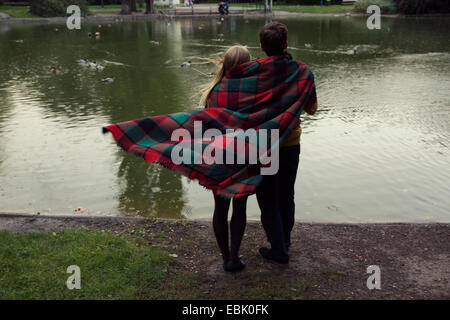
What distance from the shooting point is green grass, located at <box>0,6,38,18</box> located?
40.8 meters

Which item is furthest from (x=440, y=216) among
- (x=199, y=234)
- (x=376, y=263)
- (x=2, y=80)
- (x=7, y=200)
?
(x=2, y=80)

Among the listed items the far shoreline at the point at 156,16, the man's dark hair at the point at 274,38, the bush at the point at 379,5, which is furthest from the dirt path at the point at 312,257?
the bush at the point at 379,5

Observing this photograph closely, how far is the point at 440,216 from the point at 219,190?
12.8 feet

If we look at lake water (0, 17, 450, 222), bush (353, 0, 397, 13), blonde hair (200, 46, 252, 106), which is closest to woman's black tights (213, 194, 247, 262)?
blonde hair (200, 46, 252, 106)

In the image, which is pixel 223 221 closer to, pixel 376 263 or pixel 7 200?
pixel 376 263

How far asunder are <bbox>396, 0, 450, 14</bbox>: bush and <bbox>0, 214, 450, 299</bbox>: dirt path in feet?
127

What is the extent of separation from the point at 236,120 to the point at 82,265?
1.95m

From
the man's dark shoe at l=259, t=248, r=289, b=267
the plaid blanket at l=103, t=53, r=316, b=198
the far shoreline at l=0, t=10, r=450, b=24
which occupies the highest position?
the far shoreline at l=0, t=10, r=450, b=24

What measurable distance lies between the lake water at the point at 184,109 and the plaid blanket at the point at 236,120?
2191 millimetres

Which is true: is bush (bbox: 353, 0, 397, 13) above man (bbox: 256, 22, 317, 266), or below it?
above

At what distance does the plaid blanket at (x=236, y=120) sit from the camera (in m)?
3.54

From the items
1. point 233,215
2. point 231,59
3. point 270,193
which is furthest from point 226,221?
point 231,59

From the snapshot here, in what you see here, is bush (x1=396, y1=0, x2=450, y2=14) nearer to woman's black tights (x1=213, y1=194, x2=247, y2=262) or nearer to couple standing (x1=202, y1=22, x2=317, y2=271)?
couple standing (x1=202, y1=22, x2=317, y2=271)

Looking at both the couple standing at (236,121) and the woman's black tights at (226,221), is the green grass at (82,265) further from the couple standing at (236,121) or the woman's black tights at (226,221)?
the couple standing at (236,121)
